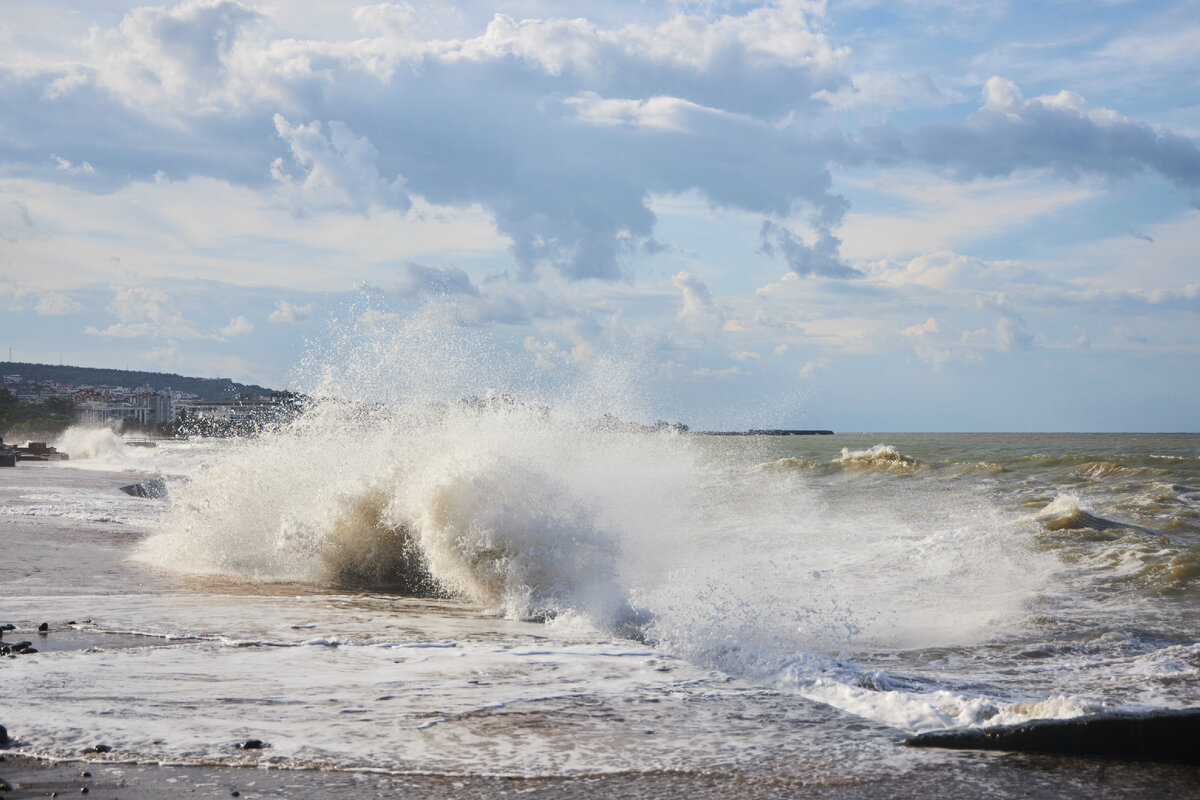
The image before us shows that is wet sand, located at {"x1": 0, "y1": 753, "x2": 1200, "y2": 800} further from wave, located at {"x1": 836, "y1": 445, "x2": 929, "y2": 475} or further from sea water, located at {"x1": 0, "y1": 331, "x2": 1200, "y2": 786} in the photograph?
wave, located at {"x1": 836, "y1": 445, "x2": 929, "y2": 475}

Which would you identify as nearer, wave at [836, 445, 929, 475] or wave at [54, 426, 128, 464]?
wave at [836, 445, 929, 475]

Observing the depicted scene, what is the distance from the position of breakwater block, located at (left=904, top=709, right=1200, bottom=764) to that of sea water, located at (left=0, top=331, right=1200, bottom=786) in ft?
0.67

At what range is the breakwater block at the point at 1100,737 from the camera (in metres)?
5.00

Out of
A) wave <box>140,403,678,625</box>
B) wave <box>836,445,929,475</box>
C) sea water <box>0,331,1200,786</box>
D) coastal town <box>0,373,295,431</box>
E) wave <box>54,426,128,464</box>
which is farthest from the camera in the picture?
coastal town <box>0,373,295,431</box>

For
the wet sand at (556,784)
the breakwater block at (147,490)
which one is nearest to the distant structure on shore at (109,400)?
the breakwater block at (147,490)

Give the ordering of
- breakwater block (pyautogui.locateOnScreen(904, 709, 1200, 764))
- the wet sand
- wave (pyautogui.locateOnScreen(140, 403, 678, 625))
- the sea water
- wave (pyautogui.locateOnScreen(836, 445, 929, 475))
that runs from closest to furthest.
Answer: the wet sand → breakwater block (pyautogui.locateOnScreen(904, 709, 1200, 764)) → the sea water → wave (pyautogui.locateOnScreen(140, 403, 678, 625)) → wave (pyautogui.locateOnScreen(836, 445, 929, 475))

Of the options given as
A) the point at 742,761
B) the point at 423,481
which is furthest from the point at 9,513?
the point at 742,761

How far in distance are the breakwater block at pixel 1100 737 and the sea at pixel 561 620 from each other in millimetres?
141

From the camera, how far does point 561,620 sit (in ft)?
29.7

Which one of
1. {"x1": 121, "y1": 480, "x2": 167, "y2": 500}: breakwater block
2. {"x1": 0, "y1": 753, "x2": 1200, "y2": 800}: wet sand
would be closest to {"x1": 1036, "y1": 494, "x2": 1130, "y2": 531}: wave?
{"x1": 0, "y1": 753, "x2": 1200, "y2": 800}: wet sand

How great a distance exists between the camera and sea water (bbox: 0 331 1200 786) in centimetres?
532

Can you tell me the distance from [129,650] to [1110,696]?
283 inches

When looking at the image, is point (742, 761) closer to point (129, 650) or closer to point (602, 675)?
point (602, 675)

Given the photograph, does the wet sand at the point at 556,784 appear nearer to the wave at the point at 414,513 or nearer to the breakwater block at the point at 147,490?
the wave at the point at 414,513
